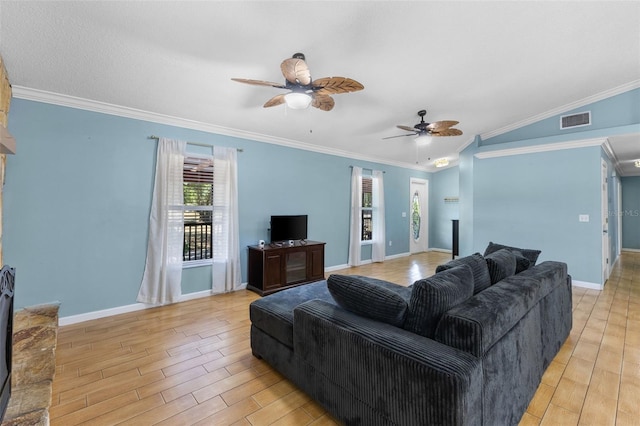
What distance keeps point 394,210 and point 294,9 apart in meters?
5.63

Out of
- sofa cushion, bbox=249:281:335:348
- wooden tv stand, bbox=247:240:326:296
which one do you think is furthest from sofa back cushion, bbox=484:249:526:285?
wooden tv stand, bbox=247:240:326:296

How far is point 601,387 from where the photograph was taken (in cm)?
201

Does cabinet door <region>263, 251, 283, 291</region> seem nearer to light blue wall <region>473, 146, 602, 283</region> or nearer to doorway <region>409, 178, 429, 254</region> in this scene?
light blue wall <region>473, 146, 602, 283</region>

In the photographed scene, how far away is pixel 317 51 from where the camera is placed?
8.48ft

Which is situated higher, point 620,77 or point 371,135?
point 620,77

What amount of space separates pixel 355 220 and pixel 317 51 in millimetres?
3859


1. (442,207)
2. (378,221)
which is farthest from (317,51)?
(442,207)

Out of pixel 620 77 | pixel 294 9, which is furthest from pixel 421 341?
pixel 620 77

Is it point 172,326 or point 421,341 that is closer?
point 421,341

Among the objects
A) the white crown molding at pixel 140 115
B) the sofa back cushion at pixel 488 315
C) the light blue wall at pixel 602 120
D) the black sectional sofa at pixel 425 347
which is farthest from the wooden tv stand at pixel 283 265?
the light blue wall at pixel 602 120

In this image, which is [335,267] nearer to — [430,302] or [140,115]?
[140,115]

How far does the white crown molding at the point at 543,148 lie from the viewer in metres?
4.48

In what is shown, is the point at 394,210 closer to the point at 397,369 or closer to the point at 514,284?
the point at 514,284

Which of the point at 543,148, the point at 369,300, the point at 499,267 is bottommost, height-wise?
the point at 369,300
